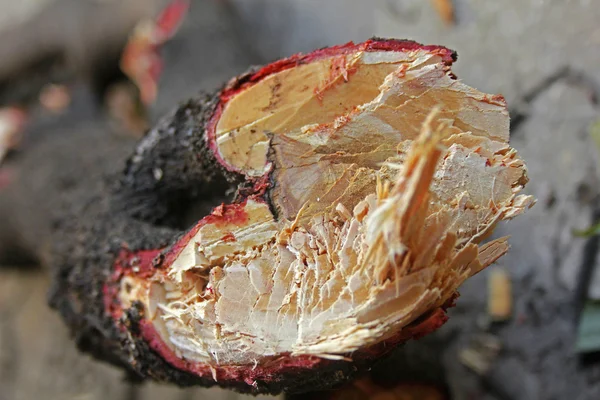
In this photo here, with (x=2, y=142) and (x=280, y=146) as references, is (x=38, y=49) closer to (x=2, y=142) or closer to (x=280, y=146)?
(x=2, y=142)

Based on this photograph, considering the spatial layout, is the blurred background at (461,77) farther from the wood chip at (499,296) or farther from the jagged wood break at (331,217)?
the jagged wood break at (331,217)

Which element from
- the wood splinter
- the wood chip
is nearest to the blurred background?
the wood chip

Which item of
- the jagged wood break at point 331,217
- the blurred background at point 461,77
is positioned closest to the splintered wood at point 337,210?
the jagged wood break at point 331,217

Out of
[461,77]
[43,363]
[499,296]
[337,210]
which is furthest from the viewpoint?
[43,363]

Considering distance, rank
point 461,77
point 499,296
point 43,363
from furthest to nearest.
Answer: point 43,363 < point 499,296 < point 461,77

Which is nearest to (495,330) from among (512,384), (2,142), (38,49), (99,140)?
(512,384)

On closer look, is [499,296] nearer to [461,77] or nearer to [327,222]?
[461,77]

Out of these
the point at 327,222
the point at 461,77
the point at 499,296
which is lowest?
the point at 499,296

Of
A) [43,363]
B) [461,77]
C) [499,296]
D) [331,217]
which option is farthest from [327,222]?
[43,363]
